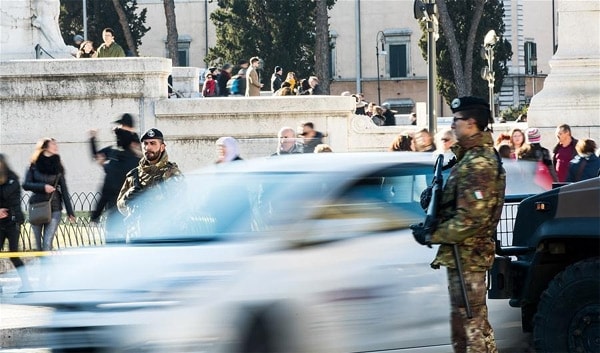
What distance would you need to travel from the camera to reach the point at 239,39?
68125mm

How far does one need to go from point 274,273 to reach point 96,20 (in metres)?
64.6

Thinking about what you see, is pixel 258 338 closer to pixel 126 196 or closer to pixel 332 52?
pixel 126 196

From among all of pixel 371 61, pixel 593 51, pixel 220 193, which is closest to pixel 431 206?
pixel 220 193

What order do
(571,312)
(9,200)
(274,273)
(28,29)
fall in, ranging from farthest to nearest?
(28,29) → (9,200) → (571,312) → (274,273)

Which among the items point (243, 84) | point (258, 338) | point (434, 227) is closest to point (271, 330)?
point (258, 338)

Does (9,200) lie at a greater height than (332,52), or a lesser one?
lesser

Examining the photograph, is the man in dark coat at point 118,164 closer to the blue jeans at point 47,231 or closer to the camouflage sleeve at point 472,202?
the blue jeans at point 47,231

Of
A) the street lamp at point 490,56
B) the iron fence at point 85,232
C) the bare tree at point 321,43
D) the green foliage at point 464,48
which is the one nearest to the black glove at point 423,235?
the iron fence at point 85,232

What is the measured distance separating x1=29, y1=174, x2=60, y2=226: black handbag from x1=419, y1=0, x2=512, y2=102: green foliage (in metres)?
50.5

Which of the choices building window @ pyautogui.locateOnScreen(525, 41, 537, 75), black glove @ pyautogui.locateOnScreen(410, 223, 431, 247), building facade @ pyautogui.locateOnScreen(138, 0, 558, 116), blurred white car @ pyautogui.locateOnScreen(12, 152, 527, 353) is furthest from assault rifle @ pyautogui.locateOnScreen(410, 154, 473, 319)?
building window @ pyautogui.locateOnScreen(525, 41, 537, 75)

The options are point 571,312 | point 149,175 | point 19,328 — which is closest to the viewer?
point 571,312

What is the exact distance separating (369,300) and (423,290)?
1.56ft

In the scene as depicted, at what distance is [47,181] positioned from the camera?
14.8 meters

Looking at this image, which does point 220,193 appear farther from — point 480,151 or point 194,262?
point 480,151
